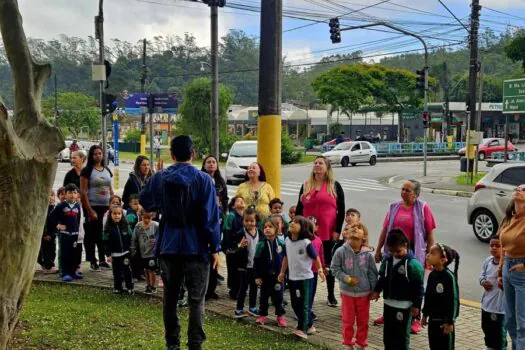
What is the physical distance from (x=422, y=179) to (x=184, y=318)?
2269 centimetres

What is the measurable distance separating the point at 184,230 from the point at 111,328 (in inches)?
63.6

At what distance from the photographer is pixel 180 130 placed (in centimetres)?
4591

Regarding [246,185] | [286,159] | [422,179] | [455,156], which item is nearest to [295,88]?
[455,156]

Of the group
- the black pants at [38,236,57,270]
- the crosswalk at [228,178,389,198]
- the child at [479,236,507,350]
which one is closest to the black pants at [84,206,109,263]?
the black pants at [38,236,57,270]

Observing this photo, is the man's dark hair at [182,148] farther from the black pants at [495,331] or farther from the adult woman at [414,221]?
the black pants at [495,331]

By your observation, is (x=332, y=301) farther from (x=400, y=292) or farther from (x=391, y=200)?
(x=391, y=200)

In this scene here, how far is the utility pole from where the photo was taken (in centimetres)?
761

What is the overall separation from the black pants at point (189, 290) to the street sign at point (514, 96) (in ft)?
72.4

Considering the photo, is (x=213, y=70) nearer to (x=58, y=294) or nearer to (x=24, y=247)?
(x=58, y=294)

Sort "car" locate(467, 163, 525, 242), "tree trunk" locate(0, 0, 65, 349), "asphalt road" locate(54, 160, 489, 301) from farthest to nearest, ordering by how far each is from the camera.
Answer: "car" locate(467, 163, 525, 242)
"asphalt road" locate(54, 160, 489, 301)
"tree trunk" locate(0, 0, 65, 349)

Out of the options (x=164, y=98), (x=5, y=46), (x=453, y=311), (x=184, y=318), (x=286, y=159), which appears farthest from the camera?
(x=286, y=159)

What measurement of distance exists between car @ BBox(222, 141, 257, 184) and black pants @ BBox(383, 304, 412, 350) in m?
19.1

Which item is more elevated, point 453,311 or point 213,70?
point 213,70

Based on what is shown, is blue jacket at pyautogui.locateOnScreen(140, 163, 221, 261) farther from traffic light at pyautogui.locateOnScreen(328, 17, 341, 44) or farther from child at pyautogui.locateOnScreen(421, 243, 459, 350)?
traffic light at pyautogui.locateOnScreen(328, 17, 341, 44)
